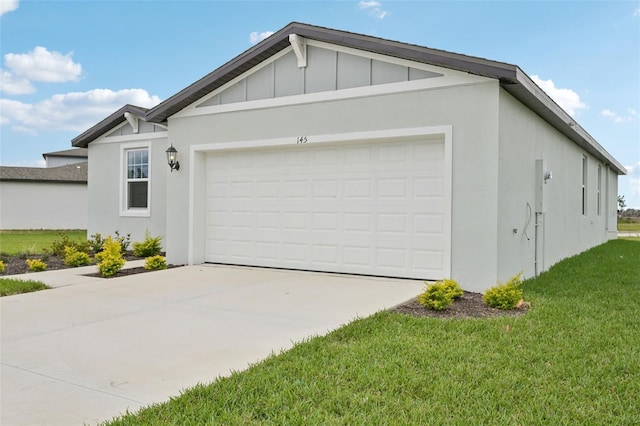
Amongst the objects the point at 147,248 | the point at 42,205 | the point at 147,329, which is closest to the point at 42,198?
the point at 42,205

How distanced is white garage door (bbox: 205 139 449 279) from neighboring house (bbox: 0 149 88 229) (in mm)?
18927

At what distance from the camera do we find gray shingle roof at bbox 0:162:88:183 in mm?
24183

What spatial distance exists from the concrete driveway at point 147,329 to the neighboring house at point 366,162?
806mm

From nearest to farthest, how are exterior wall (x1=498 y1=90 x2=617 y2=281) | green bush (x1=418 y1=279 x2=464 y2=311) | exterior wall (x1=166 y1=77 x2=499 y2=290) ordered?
green bush (x1=418 y1=279 x2=464 y2=311) < exterior wall (x1=166 y1=77 x2=499 y2=290) < exterior wall (x1=498 y1=90 x2=617 y2=281)

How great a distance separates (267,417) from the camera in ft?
9.55

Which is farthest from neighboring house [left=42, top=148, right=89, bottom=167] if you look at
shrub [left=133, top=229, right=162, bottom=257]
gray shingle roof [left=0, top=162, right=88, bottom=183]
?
shrub [left=133, top=229, right=162, bottom=257]

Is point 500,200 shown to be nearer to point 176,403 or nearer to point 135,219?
point 176,403

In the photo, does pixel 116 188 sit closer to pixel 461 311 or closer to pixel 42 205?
pixel 461 311

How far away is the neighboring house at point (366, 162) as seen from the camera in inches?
277

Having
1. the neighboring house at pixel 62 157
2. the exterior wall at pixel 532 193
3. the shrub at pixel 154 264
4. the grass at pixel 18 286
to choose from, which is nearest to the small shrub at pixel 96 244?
the shrub at pixel 154 264

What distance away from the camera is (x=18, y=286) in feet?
24.0

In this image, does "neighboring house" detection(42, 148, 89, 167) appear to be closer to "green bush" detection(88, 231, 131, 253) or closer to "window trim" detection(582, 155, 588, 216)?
"green bush" detection(88, 231, 131, 253)

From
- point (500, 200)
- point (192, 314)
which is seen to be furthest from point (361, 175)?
point (192, 314)

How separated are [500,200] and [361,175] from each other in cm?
231
